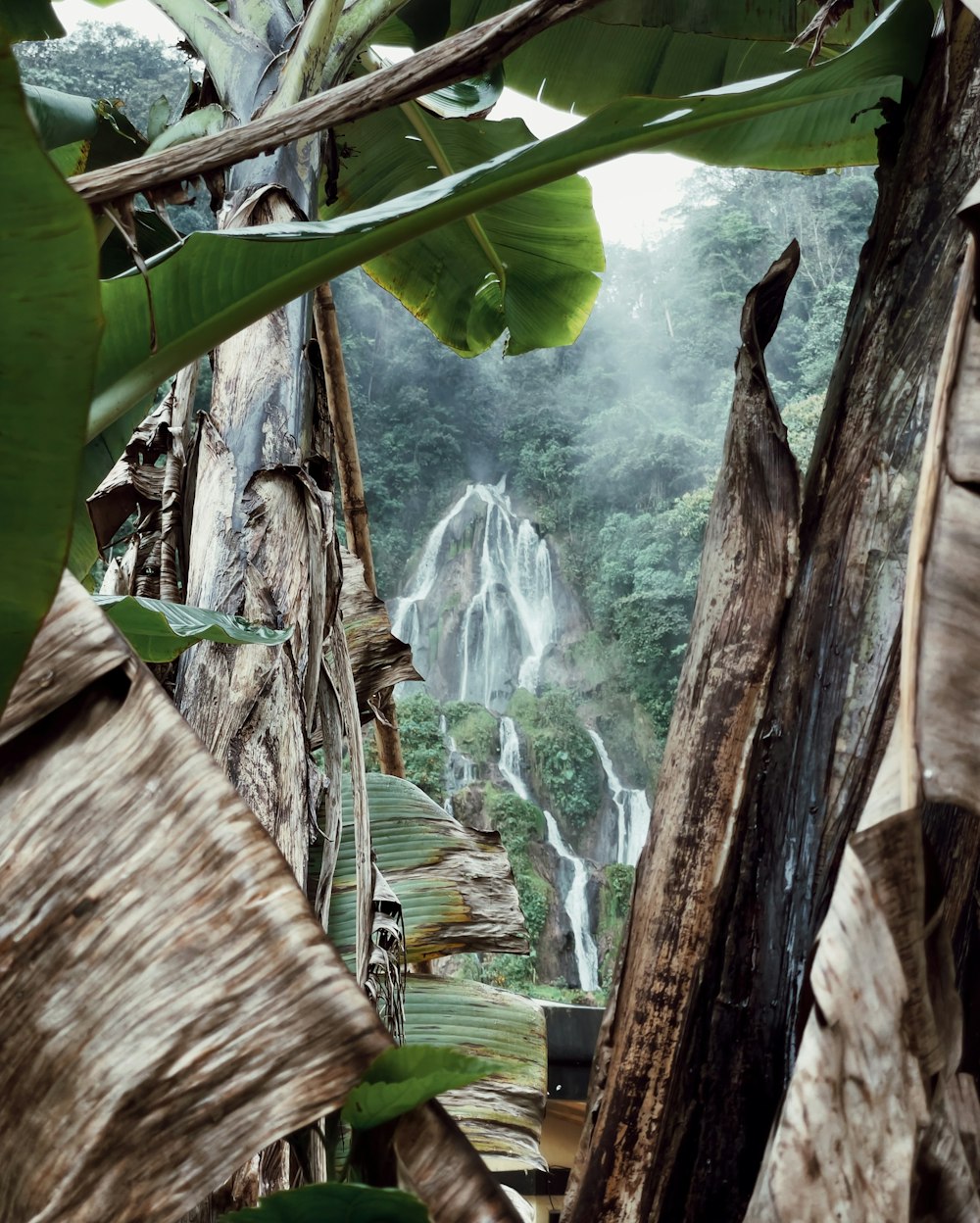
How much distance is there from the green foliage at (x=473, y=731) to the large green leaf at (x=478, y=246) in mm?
7240

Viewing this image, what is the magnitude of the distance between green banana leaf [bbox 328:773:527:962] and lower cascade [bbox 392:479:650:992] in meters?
6.97

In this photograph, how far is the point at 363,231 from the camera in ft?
1.58

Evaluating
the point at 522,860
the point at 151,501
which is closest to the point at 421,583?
the point at 522,860

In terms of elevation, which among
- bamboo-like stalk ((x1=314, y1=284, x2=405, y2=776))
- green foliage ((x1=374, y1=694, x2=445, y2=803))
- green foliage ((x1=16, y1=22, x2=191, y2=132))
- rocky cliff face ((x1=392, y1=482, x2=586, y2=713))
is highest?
green foliage ((x1=16, y1=22, x2=191, y2=132))

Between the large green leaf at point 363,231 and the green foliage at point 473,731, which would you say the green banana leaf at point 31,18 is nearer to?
the large green leaf at point 363,231

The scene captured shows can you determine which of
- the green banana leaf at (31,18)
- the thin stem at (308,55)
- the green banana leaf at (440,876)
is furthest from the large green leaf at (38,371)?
the green banana leaf at (31,18)

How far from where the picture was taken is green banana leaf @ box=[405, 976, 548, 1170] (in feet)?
3.42

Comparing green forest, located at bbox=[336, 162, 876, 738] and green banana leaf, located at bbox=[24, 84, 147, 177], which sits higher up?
green forest, located at bbox=[336, 162, 876, 738]

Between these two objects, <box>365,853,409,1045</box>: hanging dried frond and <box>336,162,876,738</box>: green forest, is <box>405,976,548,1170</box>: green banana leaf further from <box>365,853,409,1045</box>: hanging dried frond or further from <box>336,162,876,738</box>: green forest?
<box>336,162,876,738</box>: green forest

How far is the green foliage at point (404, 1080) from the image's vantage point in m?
0.26

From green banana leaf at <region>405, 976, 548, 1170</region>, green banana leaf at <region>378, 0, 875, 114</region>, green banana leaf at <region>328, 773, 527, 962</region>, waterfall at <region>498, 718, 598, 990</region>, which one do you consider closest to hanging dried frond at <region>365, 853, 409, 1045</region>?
green banana leaf at <region>328, 773, 527, 962</region>

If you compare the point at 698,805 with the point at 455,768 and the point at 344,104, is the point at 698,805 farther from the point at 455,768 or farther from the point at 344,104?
the point at 455,768

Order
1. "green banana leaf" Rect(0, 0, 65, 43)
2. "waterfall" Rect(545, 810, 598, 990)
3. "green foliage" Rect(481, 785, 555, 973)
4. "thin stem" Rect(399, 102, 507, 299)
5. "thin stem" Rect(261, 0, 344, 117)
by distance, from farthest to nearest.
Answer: "waterfall" Rect(545, 810, 598, 990)
"green foliage" Rect(481, 785, 555, 973)
"thin stem" Rect(399, 102, 507, 299)
"green banana leaf" Rect(0, 0, 65, 43)
"thin stem" Rect(261, 0, 344, 117)

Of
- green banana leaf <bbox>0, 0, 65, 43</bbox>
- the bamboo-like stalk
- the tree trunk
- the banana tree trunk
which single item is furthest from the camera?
the bamboo-like stalk
